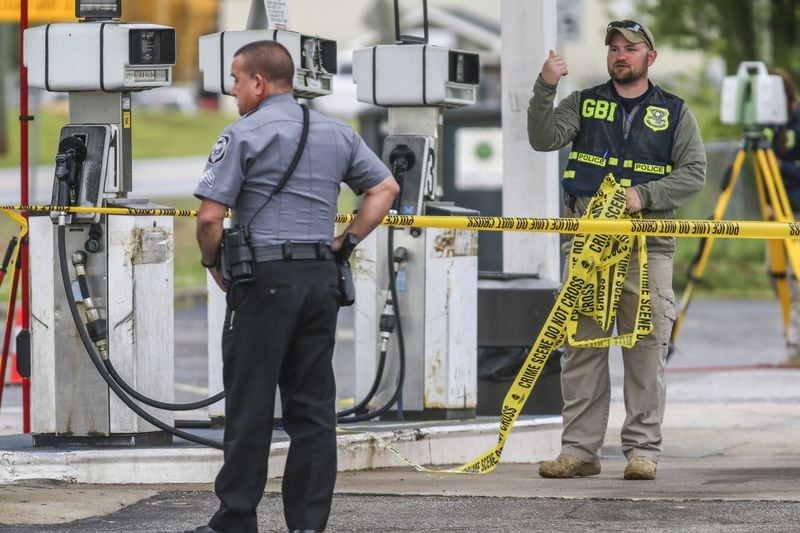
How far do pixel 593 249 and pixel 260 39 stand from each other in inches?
65.9

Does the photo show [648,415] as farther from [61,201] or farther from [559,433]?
[61,201]

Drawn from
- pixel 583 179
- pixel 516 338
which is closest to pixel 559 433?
pixel 516 338

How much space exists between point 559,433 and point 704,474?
1003 mm

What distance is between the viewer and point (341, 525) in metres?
6.05

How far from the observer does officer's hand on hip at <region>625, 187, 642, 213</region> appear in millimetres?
7047

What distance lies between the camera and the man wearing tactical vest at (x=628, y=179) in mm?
7172

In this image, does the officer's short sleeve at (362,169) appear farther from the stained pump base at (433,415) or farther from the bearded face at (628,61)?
the stained pump base at (433,415)

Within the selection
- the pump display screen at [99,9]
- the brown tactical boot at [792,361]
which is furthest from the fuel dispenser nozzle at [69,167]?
the brown tactical boot at [792,361]

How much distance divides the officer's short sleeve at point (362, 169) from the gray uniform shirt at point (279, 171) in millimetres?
38

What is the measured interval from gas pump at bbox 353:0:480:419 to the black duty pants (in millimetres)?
2161

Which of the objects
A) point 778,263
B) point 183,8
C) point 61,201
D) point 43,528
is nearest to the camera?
point 43,528

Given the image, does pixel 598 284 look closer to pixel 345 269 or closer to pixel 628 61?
pixel 628 61

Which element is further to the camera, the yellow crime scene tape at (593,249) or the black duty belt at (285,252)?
the yellow crime scene tape at (593,249)

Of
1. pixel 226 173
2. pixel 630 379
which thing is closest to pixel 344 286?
pixel 226 173
